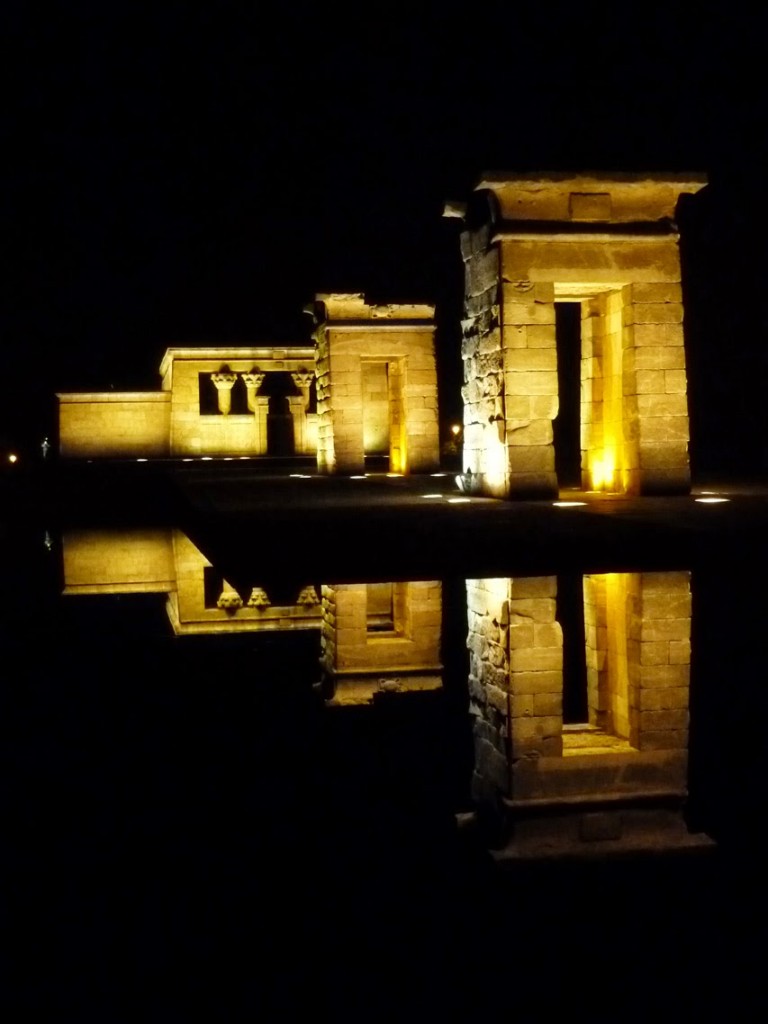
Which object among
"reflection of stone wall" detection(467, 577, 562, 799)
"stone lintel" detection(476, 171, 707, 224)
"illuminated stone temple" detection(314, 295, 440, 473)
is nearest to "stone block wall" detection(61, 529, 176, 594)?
"reflection of stone wall" detection(467, 577, 562, 799)

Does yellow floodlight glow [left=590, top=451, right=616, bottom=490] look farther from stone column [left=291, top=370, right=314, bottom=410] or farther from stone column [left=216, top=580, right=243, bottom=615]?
stone column [left=291, top=370, right=314, bottom=410]

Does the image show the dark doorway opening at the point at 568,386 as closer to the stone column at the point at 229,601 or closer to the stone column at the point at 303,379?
the stone column at the point at 303,379

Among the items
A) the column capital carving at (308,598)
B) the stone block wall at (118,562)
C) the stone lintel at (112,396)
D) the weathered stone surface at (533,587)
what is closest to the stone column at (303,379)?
the stone lintel at (112,396)

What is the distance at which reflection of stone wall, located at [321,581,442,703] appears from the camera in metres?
5.37

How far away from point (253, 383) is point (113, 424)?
15.7ft

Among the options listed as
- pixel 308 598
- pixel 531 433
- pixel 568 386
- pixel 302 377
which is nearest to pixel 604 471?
pixel 531 433

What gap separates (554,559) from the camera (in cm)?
718

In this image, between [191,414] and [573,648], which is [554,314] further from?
[191,414]

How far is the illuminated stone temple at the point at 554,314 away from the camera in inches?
466

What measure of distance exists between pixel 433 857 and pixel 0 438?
31.3 m

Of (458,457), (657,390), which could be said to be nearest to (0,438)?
(458,457)

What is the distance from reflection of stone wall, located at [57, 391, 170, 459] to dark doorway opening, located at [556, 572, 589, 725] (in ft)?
86.8

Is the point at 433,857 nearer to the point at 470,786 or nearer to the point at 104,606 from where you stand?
the point at 470,786

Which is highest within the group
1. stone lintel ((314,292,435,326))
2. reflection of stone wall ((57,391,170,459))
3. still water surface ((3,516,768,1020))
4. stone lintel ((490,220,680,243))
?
stone lintel ((314,292,435,326))
